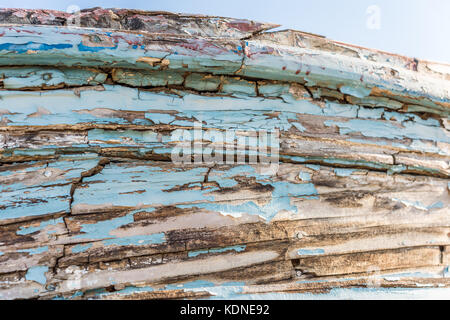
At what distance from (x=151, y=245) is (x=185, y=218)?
0.18 metres

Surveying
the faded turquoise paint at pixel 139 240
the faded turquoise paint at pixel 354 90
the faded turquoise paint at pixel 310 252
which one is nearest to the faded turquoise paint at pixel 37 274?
the faded turquoise paint at pixel 139 240

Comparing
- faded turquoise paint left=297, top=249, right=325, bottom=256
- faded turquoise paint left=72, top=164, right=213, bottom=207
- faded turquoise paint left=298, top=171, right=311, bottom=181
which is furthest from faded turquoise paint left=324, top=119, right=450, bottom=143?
faded turquoise paint left=72, top=164, right=213, bottom=207

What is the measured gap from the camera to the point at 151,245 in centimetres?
128

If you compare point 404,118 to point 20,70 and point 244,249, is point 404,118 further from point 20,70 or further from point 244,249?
point 20,70

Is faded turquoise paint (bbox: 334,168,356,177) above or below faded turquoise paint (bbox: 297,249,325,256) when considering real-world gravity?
above

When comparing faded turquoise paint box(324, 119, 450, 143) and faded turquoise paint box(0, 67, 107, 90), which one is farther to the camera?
faded turquoise paint box(324, 119, 450, 143)

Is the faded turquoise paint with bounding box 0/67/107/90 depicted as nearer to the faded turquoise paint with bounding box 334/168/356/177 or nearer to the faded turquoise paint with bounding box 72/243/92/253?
the faded turquoise paint with bounding box 72/243/92/253

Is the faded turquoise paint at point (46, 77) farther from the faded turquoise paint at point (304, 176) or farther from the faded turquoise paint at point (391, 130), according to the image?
the faded turquoise paint at point (391, 130)

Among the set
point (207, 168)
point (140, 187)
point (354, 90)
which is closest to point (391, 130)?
point (354, 90)

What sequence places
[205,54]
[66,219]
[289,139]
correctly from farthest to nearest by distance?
1. [289,139]
2. [205,54]
3. [66,219]

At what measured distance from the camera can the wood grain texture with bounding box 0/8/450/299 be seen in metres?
1.26

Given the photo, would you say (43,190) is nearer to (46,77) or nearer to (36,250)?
(36,250)

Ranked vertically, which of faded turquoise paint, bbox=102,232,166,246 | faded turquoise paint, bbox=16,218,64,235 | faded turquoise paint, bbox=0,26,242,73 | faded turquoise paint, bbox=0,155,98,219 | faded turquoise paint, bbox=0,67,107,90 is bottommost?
faded turquoise paint, bbox=102,232,166,246
